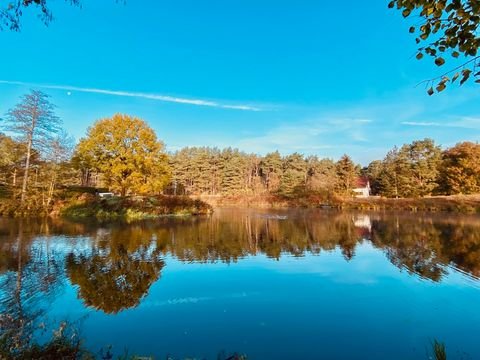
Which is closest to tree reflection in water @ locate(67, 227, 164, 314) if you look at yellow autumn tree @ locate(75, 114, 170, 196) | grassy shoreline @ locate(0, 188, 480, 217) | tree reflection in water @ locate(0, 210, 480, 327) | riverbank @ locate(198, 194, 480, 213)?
tree reflection in water @ locate(0, 210, 480, 327)

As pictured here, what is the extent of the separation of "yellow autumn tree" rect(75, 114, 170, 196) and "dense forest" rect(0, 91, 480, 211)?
98 mm

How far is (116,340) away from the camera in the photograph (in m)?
5.84

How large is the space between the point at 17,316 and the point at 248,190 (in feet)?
201

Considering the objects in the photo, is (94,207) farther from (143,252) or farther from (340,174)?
(340,174)

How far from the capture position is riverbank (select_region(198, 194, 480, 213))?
41.1 metres

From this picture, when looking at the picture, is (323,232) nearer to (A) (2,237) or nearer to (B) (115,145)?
(A) (2,237)

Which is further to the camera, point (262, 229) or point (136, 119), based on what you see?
point (136, 119)

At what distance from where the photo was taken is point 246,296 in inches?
339

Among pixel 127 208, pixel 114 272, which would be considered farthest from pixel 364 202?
pixel 114 272

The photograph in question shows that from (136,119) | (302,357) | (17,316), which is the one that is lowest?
(302,357)

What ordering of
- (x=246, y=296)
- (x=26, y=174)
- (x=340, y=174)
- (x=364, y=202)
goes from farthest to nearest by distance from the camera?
(x=340, y=174) < (x=364, y=202) < (x=26, y=174) < (x=246, y=296)

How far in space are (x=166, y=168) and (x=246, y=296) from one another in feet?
90.6

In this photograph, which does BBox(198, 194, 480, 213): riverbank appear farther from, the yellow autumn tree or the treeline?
the yellow autumn tree

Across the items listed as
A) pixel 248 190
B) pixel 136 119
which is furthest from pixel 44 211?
pixel 248 190
